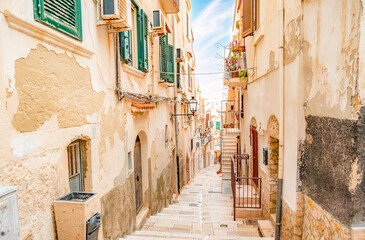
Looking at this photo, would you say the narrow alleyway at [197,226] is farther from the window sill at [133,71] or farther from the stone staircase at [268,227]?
the window sill at [133,71]

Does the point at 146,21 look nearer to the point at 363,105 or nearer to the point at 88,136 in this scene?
the point at 88,136

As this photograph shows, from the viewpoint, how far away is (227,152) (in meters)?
→ 13.4

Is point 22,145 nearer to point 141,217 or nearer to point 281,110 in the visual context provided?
point 281,110

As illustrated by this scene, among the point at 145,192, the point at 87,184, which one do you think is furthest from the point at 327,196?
the point at 145,192

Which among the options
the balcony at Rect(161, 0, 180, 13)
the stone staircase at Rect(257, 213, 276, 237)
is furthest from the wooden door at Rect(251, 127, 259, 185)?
the balcony at Rect(161, 0, 180, 13)

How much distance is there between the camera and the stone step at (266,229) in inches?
210

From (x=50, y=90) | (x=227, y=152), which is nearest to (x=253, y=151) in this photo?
(x=227, y=152)

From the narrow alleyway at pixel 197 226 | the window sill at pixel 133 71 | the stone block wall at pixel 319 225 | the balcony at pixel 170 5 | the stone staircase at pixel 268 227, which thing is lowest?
the narrow alleyway at pixel 197 226

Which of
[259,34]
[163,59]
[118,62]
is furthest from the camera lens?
[163,59]

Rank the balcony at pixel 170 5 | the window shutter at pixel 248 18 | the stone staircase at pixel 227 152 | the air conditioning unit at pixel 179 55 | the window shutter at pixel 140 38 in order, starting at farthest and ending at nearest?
the stone staircase at pixel 227 152 → the air conditioning unit at pixel 179 55 → the balcony at pixel 170 5 → the window shutter at pixel 248 18 → the window shutter at pixel 140 38

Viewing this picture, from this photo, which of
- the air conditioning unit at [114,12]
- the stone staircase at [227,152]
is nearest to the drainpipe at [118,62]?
the air conditioning unit at [114,12]

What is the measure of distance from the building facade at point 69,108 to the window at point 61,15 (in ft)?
0.04

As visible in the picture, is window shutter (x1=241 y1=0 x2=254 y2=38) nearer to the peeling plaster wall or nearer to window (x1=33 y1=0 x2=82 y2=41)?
the peeling plaster wall

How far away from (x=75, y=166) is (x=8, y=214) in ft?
5.83
